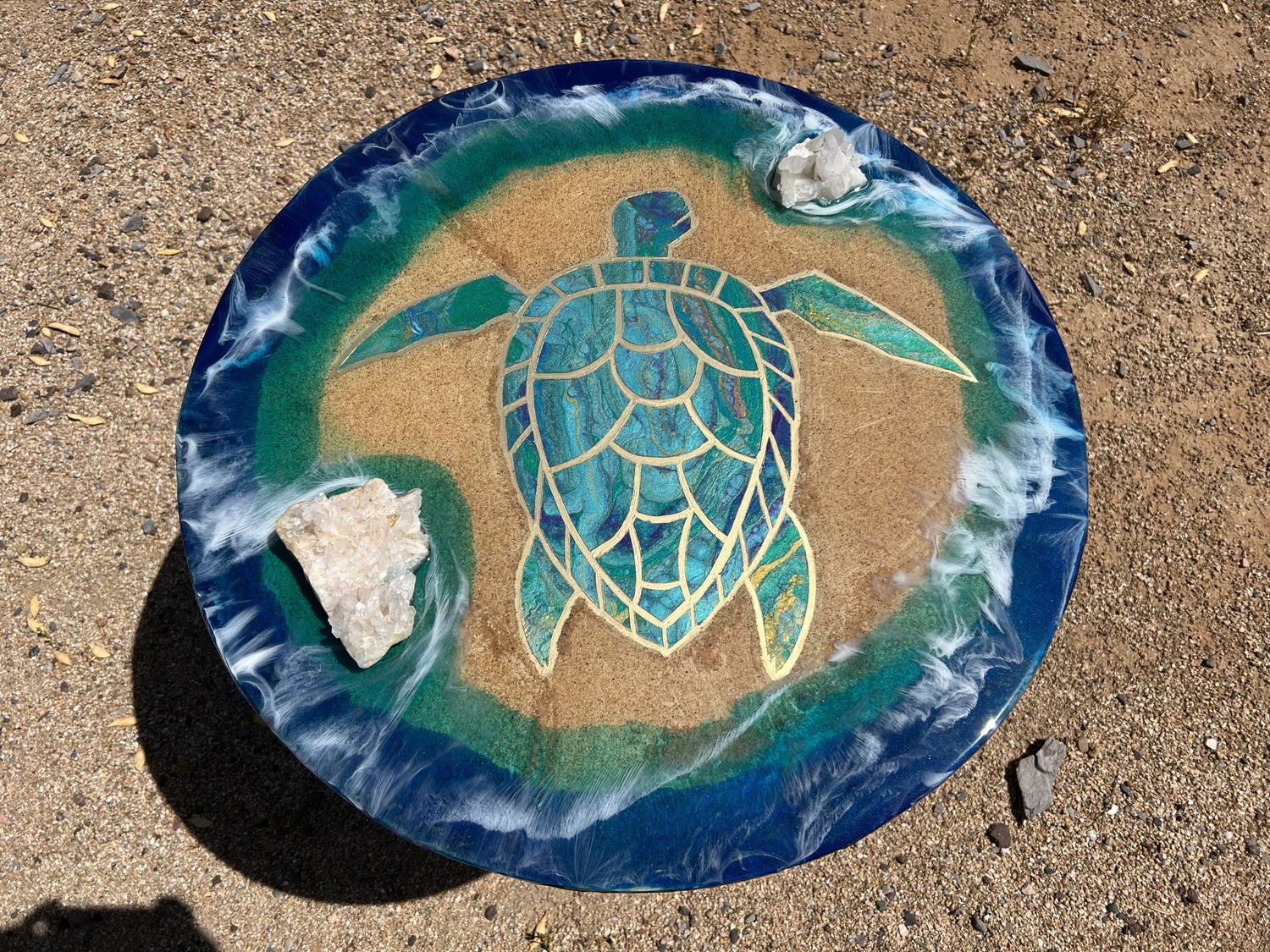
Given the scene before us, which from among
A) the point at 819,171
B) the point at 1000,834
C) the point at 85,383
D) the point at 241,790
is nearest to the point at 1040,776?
the point at 1000,834

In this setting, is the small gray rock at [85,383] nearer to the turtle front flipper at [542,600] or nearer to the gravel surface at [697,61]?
the gravel surface at [697,61]

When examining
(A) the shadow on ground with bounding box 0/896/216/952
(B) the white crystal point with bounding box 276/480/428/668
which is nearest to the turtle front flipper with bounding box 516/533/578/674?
(B) the white crystal point with bounding box 276/480/428/668

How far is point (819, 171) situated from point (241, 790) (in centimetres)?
291

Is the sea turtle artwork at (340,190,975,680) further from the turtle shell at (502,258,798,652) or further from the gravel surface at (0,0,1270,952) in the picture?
the gravel surface at (0,0,1270,952)

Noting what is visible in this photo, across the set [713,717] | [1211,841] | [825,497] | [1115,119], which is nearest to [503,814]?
[713,717]

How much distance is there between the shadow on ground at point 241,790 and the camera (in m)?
2.89

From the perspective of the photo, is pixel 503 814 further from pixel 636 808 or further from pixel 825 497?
pixel 825 497

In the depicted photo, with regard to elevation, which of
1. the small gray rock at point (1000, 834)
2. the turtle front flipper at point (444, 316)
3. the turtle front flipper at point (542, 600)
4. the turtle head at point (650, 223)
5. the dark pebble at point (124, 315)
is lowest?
the small gray rock at point (1000, 834)

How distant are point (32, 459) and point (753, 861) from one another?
129 inches

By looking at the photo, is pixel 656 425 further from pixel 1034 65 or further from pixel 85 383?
pixel 1034 65

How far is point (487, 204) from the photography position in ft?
8.32

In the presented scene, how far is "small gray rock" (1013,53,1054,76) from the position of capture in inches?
165

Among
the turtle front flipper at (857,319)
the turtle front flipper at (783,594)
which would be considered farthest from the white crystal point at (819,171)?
the turtle front flipper at (783,594)

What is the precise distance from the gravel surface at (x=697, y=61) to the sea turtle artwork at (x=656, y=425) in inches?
55.7
